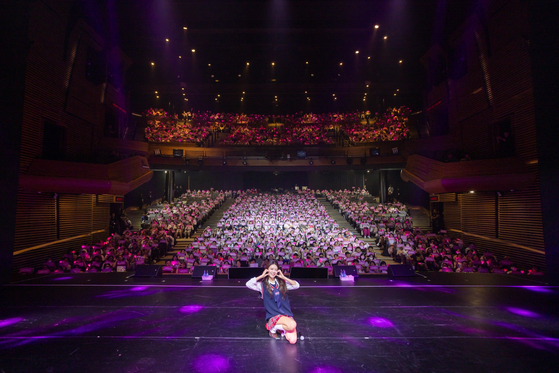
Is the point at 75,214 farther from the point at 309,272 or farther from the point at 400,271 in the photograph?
the point at 400,271

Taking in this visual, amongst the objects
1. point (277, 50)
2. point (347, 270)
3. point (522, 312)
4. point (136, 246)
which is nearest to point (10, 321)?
point (136, 246)

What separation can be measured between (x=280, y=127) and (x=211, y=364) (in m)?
21.1

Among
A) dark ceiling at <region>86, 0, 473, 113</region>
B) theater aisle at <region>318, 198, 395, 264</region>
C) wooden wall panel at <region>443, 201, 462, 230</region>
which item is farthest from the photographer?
dark ceiling at <region>86, 0, 473, 113</region>

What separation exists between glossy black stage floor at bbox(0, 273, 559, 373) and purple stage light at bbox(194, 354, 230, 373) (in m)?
0.01

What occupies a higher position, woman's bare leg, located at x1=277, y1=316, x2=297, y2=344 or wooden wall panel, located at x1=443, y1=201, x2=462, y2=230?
wooden wall panel, located at x1=443, y1=201, x2=462, y2=230

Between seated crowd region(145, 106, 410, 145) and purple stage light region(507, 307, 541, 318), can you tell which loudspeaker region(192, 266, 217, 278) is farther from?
seated crowd region(145, 106, 410, 145)

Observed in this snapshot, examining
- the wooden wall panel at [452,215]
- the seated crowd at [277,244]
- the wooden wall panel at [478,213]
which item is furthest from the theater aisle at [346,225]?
the wooden wall panel at [452,215]

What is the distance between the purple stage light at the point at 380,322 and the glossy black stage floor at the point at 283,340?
0.01 metres

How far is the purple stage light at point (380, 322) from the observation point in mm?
3607

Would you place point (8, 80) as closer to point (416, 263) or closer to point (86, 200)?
point (86, 200)

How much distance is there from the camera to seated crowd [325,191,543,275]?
8055 millimetres

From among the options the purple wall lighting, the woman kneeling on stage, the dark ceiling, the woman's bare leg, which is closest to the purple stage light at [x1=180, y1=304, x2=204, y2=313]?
the woman kneeling on stage

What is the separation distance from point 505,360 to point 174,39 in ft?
58.3

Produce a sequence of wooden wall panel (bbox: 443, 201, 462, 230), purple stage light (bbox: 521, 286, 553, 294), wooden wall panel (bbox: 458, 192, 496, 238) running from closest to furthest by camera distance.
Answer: purple stage light (bbox: 521, 286, 553, 294) → wooden wall panel (bbox: 458, 192, 496, 238) → wooden wall panel (bbox: 443, 201, 462, 230)
